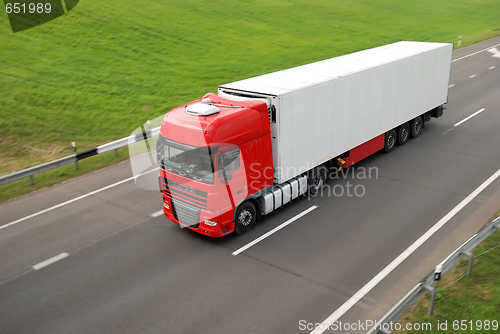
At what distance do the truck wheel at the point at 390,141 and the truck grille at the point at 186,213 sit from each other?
8.20 m

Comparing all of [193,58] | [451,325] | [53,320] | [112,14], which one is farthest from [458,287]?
[112,14]

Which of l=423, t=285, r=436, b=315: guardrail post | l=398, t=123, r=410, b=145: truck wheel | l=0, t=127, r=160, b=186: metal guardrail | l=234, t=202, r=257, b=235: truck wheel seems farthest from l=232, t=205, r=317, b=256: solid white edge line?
l=0, t=127, r=160, b=186: metal guardrail

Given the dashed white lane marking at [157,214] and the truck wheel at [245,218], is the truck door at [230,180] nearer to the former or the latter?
the truck wheel at [245,218]

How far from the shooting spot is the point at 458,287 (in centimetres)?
886

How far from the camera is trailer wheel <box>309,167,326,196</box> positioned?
13.3 meters

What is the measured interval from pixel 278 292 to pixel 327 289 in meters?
1.02

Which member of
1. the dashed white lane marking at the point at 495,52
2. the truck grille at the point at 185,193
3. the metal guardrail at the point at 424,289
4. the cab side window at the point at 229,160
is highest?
the cab side window at the point at 229,160

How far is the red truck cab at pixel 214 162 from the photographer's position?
33.8ft

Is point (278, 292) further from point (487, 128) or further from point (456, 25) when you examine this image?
point (456, 25)

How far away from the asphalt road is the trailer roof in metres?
3.40

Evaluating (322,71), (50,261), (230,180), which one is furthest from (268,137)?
(50,261)

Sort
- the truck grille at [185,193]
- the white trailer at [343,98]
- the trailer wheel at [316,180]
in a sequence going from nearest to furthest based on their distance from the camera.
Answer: the truck grille at [185,193] < the white trailer at [343,98] < the trailer wheel at [316,180]

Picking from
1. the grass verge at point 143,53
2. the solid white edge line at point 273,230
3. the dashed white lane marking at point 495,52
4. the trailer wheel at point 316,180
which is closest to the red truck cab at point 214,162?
the solid white edge line at point 273,230

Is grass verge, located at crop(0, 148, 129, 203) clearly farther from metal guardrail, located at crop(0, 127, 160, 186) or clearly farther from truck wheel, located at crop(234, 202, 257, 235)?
truck wheel, located at crop(234, 202, 257, 235)
